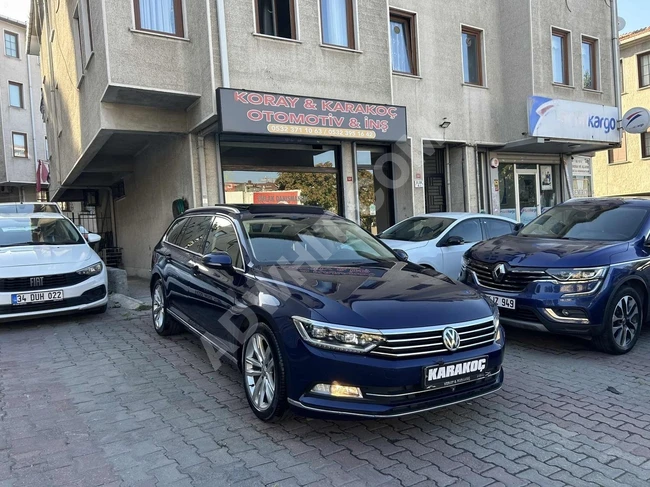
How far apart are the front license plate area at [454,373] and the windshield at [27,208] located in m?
8.24

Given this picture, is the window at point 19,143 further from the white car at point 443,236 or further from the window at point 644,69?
the window at point 644,69

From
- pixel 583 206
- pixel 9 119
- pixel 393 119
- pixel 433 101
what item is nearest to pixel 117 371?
pixel 583 206

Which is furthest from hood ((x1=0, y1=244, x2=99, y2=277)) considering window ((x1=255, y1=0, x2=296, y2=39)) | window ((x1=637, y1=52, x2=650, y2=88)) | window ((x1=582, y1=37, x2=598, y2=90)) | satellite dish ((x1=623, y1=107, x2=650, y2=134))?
window ((x1=637, y1=52, x2=650, y2=88))

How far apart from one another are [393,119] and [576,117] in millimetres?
6232

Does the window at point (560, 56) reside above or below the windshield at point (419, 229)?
above

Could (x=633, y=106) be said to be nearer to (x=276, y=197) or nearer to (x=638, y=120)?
(x=638, y=120)

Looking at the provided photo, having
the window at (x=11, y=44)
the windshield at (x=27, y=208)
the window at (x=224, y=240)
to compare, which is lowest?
the window at (x=224, y=240)

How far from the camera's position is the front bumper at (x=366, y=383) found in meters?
3.05

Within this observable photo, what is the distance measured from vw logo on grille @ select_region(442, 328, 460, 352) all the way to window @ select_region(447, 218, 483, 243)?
486cm

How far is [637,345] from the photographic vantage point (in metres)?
5.54

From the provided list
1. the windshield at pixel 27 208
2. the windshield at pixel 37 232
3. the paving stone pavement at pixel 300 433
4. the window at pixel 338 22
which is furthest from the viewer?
the window at pixel 338 22

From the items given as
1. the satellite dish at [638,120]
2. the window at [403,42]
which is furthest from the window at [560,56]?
the window at [403,42]

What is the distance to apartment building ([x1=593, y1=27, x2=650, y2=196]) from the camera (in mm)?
24781

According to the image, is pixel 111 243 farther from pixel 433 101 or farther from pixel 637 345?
pixel 637 345
